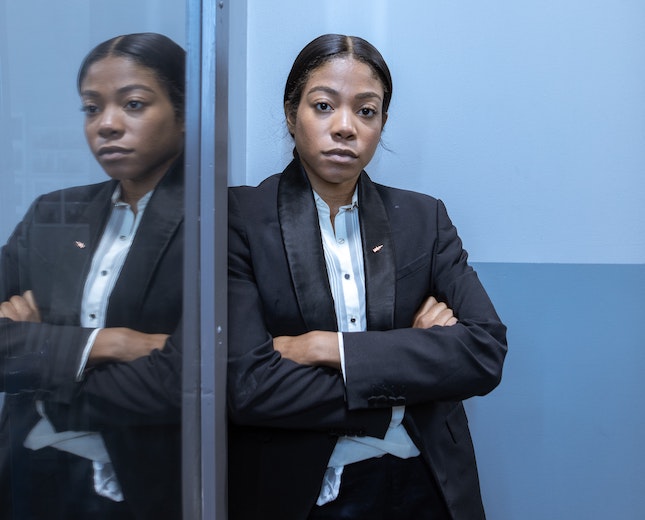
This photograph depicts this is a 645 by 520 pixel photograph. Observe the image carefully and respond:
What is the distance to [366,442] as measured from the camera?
1.12 metres

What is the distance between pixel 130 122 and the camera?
0.84m

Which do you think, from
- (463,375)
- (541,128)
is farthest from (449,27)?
(463,375)

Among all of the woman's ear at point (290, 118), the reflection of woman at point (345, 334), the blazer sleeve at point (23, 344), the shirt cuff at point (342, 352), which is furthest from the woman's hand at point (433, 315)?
the blazer sleeve at point (23, 344)

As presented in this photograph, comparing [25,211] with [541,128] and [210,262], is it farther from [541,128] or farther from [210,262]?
[541,128]

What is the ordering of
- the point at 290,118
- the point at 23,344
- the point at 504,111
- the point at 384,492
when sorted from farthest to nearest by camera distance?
the point at 504,111, the point at 290,118, the point at 384,492, the point at 23,344

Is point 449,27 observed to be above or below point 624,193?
above

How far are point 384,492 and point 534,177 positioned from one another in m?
0.87

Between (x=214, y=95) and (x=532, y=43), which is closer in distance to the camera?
(x=214, y=95)

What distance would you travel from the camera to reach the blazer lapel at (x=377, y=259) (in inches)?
45.4

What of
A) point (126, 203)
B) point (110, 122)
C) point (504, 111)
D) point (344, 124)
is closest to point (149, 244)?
point (126, 203)

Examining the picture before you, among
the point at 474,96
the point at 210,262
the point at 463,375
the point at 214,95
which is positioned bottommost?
the point at 463,375

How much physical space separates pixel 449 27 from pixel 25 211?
116cm

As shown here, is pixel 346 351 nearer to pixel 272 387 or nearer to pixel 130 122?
pixel 272 387

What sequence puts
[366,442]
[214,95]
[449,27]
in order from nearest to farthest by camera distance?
[214,95], [366,442], [449,27]
